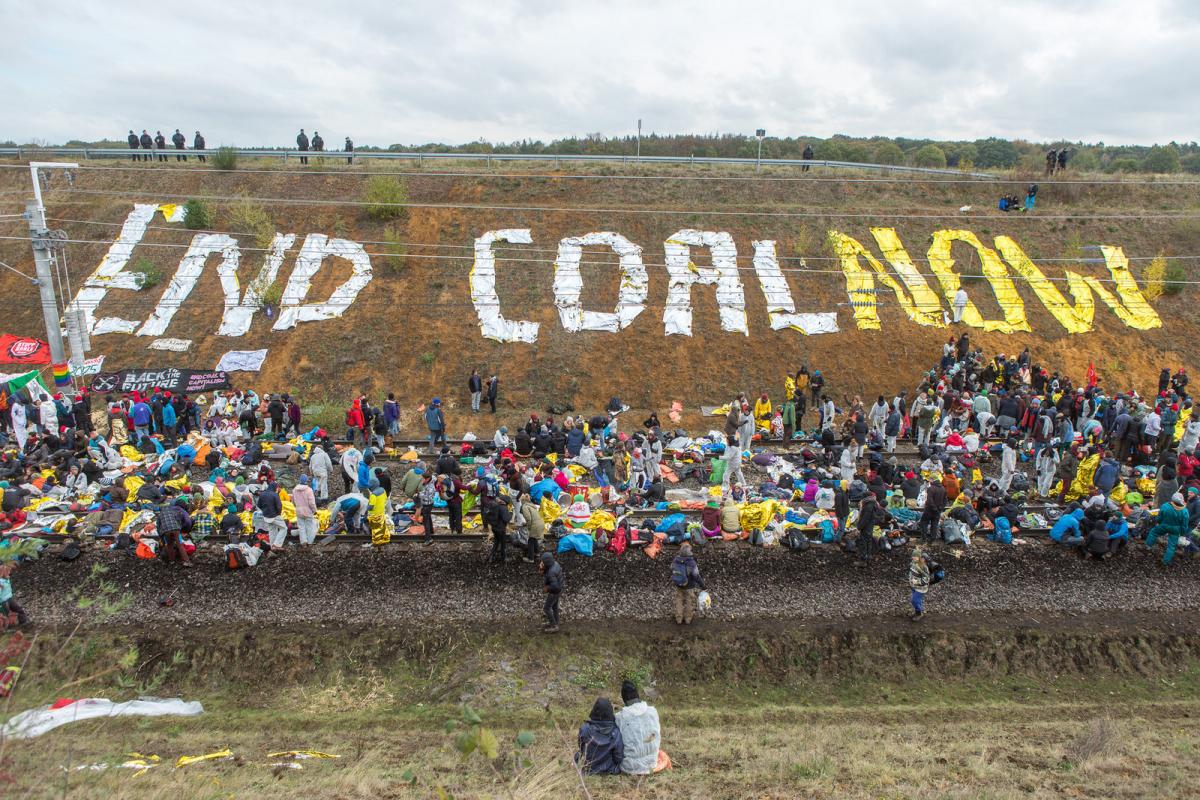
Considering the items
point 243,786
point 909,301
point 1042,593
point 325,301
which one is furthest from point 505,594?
point 909,301

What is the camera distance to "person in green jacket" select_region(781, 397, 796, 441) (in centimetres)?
2130

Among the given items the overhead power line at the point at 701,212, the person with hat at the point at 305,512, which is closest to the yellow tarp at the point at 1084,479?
the person with hat at the point at 305,512

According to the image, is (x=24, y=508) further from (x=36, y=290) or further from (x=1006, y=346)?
(x=1006, y=346)

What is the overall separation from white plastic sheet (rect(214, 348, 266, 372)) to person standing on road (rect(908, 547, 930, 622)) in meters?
21.7

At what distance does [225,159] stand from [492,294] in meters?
17.0

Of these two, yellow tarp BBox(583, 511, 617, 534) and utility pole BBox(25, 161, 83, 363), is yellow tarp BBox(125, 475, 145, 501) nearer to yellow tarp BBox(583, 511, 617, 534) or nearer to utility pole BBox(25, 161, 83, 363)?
utility pole BBox(25, 161, 83, 363)

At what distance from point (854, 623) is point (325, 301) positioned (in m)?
22.4

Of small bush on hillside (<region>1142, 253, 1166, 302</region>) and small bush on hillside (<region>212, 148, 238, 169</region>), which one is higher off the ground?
small bush on hillside (<region>212, 148, 238, 169</region>)

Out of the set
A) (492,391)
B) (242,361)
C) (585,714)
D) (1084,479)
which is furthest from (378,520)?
(1084,479)

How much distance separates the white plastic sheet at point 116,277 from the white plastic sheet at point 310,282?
5.62 m

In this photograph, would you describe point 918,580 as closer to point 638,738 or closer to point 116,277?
point 638,738

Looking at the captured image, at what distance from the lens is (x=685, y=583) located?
12383 mm

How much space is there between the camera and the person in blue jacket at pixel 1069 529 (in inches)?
590

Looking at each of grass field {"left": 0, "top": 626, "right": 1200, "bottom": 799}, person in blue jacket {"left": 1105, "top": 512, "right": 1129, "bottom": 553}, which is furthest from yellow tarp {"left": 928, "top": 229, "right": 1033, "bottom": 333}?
grass field {"left": 0, "top": 626, "right": 1200, "bottom": 799}
